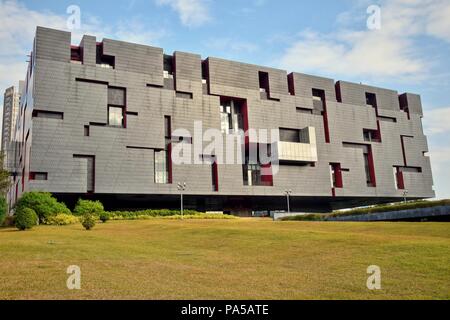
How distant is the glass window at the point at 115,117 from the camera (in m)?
59.9

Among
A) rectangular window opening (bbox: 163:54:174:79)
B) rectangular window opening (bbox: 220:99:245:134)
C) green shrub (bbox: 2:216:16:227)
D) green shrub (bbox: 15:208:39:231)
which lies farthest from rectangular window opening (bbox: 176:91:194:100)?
green shrub (bbox: 15:208:39:231)

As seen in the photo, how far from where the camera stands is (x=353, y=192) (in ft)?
244

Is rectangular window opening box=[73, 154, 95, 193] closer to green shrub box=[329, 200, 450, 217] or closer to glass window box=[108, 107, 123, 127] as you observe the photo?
glass window box=[108, 107, 123, 127]

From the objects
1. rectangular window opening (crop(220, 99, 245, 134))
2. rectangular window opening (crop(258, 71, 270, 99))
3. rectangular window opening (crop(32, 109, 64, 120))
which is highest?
Result: rectangular window opening (crop(258, 71, 270, 99))

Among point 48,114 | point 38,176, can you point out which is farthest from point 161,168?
point 48,114

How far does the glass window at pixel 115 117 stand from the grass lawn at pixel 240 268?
40.2 meters

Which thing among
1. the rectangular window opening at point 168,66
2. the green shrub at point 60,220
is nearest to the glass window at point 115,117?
the rectangular window opening at point 168,66

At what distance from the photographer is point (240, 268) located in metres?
15.0

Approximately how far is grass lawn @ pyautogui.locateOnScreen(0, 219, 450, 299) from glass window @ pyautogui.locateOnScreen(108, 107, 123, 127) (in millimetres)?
40187

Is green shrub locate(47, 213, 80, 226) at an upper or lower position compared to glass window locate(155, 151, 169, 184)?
lower

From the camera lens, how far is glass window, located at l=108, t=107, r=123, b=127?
59.9 m

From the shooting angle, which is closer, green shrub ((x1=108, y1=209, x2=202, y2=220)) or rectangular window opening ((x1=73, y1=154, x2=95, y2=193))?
green shrub ((x1=108, y1=209, x2=202, y2=220))

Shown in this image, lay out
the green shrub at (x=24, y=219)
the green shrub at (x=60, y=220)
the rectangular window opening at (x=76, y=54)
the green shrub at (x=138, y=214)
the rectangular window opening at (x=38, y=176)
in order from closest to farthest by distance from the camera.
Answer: the green shrub at (x=24, y=219) → the green shrub at (x=60, y=220) → the green shrub at (x=138, y=214) → the rectangular window opening at (x=38, y=176) → the rectangular window opening at (x=76, y=54)

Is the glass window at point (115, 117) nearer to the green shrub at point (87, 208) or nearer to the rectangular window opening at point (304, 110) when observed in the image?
the green shrub at point (87, 208)
